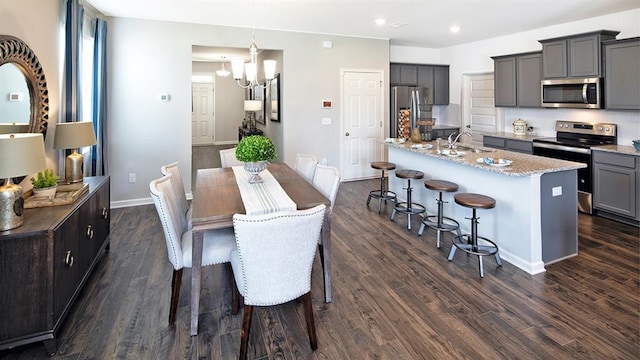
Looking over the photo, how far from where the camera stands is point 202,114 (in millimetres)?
12062

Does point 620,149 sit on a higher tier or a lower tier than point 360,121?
lower

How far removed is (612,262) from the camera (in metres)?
3.28

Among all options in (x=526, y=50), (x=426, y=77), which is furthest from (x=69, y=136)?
(x=526, y=50)

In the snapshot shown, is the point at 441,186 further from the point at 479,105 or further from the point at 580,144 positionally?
the point at 479,105

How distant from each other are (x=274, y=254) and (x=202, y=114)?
11.1 m

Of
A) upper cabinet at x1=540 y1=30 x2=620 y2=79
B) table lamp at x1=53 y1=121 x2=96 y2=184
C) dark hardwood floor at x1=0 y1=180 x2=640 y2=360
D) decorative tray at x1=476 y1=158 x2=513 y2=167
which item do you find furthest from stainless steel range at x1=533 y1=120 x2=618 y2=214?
table lamp at x1=53 y1=121 x2=96 y2=184

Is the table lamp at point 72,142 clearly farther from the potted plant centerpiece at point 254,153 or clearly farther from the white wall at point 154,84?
the white wall at point 154,84

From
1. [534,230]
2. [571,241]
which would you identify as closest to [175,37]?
[534,230]

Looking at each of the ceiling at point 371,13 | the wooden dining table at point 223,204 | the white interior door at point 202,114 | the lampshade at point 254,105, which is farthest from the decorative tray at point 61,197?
the white interior door at point 202,114

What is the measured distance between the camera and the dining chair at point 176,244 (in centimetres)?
224

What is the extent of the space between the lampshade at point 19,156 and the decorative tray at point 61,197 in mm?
520

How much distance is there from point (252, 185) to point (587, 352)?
2469 millimetres

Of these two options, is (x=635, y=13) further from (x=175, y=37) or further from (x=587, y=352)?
(x=175, y=37)

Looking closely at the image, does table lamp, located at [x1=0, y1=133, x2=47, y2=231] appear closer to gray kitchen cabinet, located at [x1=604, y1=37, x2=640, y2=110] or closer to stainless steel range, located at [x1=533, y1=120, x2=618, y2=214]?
stainless steel range, located at [x1=533, y1=120, x2=618, y2=214]
